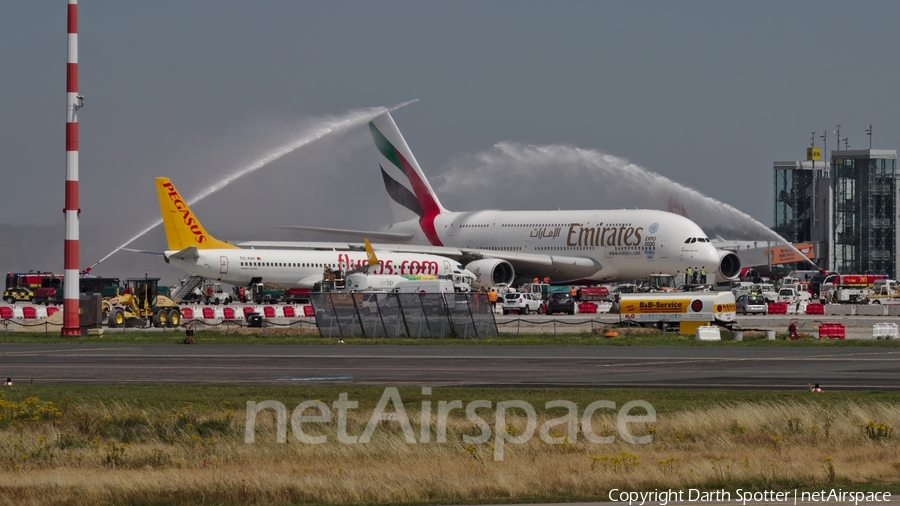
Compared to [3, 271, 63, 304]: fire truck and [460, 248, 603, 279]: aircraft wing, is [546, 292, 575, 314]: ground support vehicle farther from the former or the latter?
[3, 271, 63, 304]: fire truck

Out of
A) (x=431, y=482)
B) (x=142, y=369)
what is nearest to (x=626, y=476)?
(x=431, y=482)

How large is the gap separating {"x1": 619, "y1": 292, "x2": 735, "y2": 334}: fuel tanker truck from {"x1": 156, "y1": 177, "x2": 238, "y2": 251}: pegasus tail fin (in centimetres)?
3969

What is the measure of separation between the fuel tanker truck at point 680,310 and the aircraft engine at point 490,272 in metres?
31.7

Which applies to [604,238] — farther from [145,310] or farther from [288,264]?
[145,310]

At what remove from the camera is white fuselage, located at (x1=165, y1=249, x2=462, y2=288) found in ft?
284

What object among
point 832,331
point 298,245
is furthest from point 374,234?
point 832,331

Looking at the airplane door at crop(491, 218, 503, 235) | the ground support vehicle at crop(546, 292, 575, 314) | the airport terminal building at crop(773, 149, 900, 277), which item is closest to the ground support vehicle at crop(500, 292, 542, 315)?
the ground support vehicle at crop(546, 292, 575, 314)

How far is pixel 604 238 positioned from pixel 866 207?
3003 inches

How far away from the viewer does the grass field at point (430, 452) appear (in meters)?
16.4

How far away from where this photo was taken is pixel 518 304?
253 ft

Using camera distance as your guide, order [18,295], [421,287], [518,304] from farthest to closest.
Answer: [18,295]
[518,304]
[421,287]

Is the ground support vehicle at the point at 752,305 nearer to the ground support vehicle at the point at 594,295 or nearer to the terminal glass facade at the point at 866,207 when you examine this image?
the ground support vehicle at the point at 594,295

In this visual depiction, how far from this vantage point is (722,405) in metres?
23.6

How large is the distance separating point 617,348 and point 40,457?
27597 millimetres
